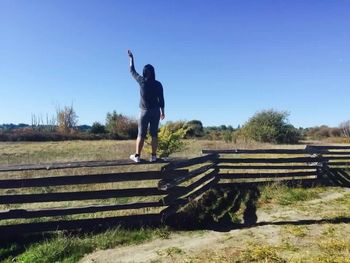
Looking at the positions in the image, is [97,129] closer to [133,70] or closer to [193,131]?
[193,131]

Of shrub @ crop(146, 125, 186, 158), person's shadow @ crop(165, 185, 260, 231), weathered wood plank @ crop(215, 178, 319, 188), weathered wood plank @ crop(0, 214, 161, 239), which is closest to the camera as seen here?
weathered wood plank @ crop(0, 214, 161, 239)

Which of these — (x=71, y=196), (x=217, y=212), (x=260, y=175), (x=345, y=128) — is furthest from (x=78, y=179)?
(x=345, y=128)

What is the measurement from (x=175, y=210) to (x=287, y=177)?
205 inches

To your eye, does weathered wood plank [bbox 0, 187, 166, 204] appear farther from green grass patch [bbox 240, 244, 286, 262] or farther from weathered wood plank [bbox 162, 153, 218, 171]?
green grass patch [bbox 240, 244, 286, 262]

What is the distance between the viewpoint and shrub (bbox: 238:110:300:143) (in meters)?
40.8

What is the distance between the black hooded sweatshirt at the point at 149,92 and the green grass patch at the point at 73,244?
2.50 m

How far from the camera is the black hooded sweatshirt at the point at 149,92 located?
7.43 metres

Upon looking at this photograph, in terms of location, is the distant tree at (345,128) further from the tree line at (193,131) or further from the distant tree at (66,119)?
the distant tree at (66,119)

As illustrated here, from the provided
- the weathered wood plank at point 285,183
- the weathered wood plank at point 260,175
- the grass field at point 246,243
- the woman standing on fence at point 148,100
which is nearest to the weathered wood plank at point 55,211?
the grass field at point 246,243

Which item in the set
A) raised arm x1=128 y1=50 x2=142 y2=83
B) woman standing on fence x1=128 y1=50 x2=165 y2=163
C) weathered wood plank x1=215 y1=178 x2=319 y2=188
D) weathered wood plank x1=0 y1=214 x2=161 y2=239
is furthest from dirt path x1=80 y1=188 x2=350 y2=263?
raised arm x1=128 y1=50 x2=142 y2=83

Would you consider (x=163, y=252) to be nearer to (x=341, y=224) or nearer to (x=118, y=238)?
(x=118, y=238)

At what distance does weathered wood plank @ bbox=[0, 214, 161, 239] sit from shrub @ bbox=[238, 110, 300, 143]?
3516cm

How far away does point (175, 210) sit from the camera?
7.44 meters

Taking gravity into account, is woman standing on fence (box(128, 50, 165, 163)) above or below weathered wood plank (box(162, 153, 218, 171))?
above
